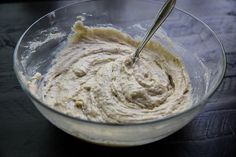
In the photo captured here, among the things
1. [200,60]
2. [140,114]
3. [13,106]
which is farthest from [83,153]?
[200,60]

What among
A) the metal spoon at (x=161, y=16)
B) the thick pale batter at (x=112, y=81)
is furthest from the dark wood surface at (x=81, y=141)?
the metal spoon at (x=161, y=16)

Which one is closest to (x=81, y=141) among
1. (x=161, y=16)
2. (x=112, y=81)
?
(x=112, y=81)

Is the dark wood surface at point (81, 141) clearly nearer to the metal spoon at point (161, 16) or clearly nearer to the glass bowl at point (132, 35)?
the glass bowl at point (132, 35)

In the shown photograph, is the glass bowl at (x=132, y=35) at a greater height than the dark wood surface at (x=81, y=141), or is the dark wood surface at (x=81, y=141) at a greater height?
the glass bowl at (x=132, y=35)

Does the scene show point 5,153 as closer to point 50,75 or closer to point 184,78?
point 50,75

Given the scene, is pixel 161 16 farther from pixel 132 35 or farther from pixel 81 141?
pixel 81 141

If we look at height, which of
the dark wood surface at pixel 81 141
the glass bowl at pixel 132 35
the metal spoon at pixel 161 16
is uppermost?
the metal spoon at pixel 161 16

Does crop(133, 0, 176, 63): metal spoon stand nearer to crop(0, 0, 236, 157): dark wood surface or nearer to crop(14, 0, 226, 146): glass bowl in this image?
crop(14, 0, 226, 146): glass bowl
